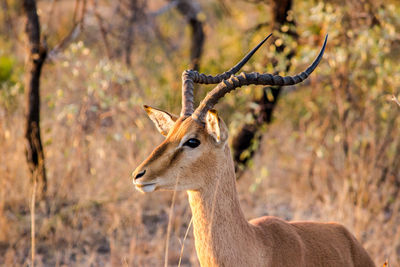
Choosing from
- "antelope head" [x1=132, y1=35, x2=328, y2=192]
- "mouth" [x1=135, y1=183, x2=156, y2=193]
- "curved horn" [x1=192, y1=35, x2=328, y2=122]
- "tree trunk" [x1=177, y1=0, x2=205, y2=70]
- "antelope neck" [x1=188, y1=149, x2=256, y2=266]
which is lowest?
"antelope neck" [x1=188, y1=149, x2=256, y2=266]

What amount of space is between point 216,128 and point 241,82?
346mm

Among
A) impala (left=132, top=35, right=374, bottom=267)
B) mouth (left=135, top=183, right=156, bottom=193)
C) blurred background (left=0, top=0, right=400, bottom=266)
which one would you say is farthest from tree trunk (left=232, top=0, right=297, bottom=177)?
mouth (left=135, top=183, right=156, bottom=193)

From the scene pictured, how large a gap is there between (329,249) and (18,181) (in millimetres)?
4267

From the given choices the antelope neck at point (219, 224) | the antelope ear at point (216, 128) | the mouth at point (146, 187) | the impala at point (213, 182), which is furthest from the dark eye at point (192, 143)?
the mouth at point (146, 187)

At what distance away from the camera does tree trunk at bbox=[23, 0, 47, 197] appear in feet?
19.7

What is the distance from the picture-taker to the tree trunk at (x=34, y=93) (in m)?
6.00

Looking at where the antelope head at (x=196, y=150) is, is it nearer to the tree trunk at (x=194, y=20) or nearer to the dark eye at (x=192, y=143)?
the dark eye at (x=192, y=143)

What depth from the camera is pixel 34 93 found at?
618cm

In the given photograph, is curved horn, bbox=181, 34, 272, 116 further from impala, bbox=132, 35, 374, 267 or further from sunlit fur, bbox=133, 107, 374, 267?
sunlit fur, bbox=133, 107, 374, 267

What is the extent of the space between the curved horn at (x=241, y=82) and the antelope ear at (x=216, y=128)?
0.12 meters

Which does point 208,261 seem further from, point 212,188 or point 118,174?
point 118,174

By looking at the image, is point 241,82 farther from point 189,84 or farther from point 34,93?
point 34,93

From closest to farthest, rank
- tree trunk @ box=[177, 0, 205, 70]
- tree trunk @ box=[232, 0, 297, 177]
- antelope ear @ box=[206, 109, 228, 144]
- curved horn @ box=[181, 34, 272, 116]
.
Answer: antelope ear @ box=[206, 109, 228, 144] → curved horn @ box=[181, 34, 272, 116] → tree trunk @ box=[232, 0, 297, 177] → tree trunk @ box=[177, 0, 205, 70]

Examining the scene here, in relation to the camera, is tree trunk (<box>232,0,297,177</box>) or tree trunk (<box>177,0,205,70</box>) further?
tree trunk (<box>177,0,205,70</box>)
